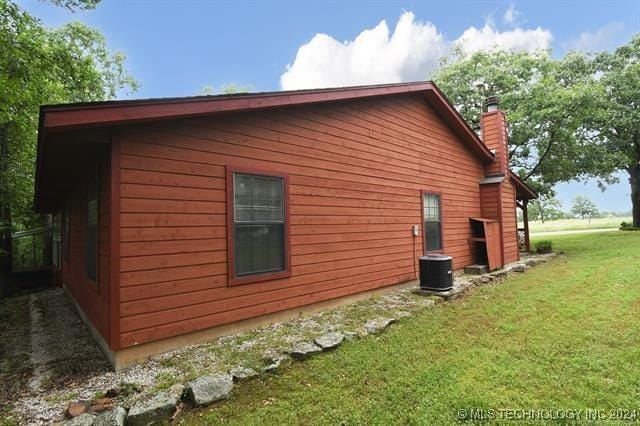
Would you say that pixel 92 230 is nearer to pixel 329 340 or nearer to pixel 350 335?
pixel 329 340

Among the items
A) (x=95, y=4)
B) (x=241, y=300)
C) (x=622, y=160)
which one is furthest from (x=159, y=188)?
(x=622, y=160)

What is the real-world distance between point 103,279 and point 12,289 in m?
8.48

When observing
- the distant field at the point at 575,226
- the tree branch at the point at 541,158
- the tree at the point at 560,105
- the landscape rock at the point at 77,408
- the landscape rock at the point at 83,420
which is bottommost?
the landscape rock at the point at 77,408

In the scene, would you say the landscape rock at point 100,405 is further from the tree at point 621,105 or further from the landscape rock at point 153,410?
the tree at point 621,105

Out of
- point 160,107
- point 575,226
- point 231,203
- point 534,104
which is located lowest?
point 575,226

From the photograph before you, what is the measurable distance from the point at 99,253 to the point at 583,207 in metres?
108

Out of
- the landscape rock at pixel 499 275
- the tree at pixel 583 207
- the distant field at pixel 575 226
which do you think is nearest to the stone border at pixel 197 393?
the landscape rock at pixel 499 275

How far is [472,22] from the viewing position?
18.1m

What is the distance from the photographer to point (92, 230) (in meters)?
4.76

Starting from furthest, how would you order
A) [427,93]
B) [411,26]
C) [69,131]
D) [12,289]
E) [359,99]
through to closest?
[411,26] < [12,289] < [427,93] < [359,99] < [69,131]

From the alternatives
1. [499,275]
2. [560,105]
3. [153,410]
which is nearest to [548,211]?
[560,105]

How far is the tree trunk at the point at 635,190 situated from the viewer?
68.4 feet

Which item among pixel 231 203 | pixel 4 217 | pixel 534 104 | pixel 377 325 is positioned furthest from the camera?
pixel 534 104

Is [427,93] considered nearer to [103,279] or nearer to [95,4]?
[103,279]
